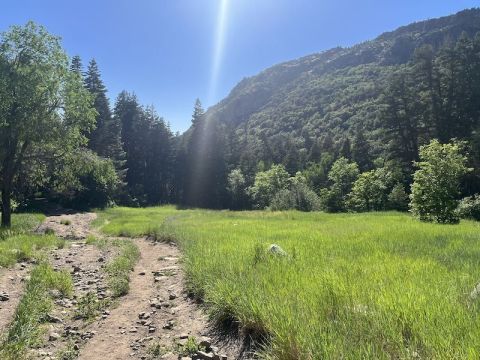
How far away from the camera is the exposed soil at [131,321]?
19.8ft

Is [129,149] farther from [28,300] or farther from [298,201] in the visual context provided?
[28,300]

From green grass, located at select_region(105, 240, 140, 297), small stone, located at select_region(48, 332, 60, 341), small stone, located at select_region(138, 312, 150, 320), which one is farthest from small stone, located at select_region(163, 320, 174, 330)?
green grass, located at select_region(105, 240, 140, 297)

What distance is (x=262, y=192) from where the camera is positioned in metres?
72.1

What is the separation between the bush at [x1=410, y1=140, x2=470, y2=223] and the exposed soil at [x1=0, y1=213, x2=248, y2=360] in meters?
18.2

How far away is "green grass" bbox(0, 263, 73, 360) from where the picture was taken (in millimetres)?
5789

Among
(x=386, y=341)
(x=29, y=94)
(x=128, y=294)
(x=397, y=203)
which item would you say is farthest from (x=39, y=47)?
(x=397, y=203)

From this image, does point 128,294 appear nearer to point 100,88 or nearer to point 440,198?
point 440,198

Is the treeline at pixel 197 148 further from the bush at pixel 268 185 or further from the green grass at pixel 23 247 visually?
the green grass at pixel 23 247

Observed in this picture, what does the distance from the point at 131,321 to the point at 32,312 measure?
1.99 m

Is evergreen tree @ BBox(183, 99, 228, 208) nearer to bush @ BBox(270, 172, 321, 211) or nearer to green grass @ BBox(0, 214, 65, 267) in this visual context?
bush @ BBox(270, 172, 321, 211)

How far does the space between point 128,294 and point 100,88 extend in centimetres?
6398

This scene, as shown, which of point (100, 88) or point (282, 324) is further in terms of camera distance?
point (100, 88)

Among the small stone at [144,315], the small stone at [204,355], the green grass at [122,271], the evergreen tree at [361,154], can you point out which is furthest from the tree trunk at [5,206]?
the evergreen tree at [361,154]

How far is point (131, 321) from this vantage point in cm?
750
